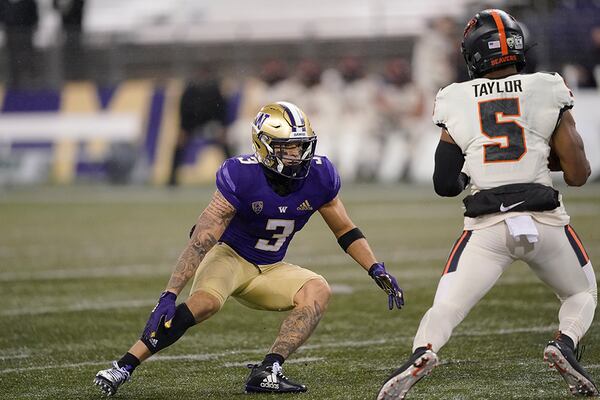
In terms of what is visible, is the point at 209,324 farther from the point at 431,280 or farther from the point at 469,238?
the point at 469,238

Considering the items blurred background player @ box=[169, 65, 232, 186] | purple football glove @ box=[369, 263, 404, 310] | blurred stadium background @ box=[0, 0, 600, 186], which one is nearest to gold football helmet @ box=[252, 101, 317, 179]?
purple football glove @ box=[369, 263, 404, 310]

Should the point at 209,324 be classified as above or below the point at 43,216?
above

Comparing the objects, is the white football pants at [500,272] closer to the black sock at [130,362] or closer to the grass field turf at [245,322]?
the grass field turf at [245,322]

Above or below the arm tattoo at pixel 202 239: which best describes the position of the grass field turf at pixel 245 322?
below

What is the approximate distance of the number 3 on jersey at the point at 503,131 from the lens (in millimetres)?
4203

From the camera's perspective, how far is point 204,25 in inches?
768

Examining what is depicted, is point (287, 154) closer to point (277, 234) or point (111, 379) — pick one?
point (277, 234)

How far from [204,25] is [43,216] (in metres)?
7.09

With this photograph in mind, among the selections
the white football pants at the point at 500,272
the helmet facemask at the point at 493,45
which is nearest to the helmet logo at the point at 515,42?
the helmet facemask at the point at 493,45

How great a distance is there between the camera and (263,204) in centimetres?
495

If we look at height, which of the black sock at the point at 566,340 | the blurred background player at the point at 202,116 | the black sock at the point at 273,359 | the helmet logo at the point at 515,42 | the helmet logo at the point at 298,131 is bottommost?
the blurred background player at the point at 202,116

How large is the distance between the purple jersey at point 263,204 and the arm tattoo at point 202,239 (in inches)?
1.9

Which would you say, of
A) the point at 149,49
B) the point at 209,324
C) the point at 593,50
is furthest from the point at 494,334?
the point at 149,49

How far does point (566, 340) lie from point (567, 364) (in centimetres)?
11
